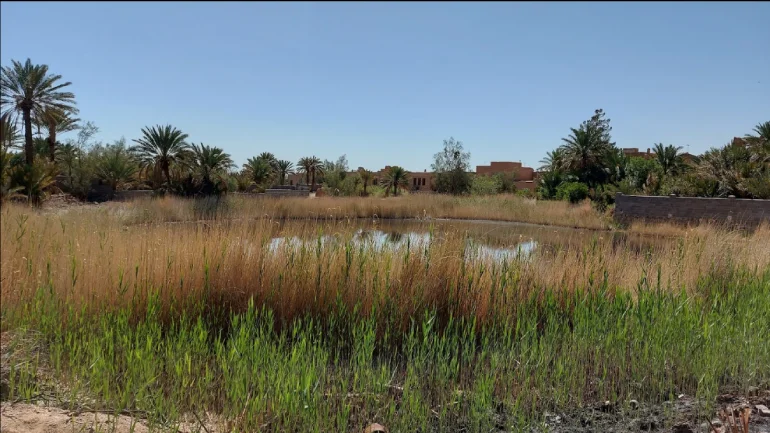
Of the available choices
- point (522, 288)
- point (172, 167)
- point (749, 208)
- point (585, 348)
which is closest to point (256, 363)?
point (585, 348)

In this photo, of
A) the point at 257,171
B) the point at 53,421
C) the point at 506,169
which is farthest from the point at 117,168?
the point at 506,169

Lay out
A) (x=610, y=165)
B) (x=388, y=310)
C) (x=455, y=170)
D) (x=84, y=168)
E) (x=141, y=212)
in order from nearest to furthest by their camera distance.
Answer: (x=388, y=310) < (x=141, y=212) < (x=84, y=168) < (x=610, y=165) < (x=455, y=170)

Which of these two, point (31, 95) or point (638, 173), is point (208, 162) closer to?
point (31, 95)

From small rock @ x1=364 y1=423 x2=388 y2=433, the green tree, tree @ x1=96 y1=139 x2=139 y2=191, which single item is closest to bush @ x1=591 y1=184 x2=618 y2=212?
the green tree

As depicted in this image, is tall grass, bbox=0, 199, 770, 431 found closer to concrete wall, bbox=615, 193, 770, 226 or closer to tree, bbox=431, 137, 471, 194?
concrete wall, bbox=615, 193, 770, 226

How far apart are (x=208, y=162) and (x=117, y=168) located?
5.17 meters

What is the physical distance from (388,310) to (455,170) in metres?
38.9

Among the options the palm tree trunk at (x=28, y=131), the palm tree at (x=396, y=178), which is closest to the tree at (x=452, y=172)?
the palm tree at (x=396, y=178)

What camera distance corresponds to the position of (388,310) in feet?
16.5

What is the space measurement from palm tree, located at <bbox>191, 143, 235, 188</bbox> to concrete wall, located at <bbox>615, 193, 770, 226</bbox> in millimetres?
21846

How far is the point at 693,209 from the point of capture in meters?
21.4

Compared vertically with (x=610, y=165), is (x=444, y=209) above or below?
below

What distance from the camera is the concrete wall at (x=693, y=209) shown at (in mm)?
18719

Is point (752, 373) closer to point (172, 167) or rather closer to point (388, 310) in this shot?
point (388, 310)
